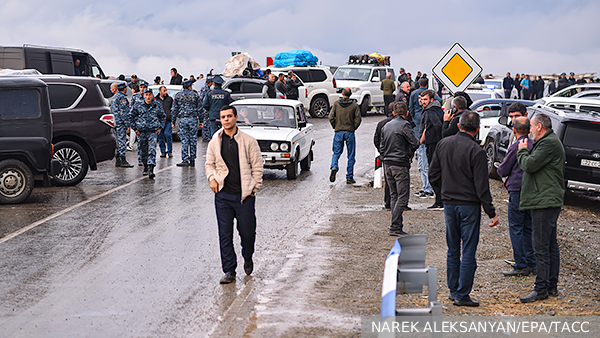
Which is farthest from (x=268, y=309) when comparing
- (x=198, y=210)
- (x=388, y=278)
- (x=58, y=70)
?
(x=58, y=70)

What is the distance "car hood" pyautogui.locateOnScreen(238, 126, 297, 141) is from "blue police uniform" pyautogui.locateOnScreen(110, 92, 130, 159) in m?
3.29

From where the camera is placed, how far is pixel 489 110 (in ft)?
69.1

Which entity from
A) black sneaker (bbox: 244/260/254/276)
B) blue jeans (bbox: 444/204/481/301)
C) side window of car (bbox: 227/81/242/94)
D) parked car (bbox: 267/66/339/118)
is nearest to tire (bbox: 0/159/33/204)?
black sneaker (bbox: 244/260/254/276)

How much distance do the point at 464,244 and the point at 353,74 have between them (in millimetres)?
28070

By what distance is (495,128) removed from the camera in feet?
55.3

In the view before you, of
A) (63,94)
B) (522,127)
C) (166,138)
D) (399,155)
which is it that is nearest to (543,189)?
(522,127)

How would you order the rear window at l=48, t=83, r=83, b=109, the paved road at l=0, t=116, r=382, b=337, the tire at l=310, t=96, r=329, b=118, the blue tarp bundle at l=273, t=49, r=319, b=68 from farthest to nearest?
1. the blue tarp bundle at l=273, t=49, r=319, b=68
2. the tire at l=310, t=96, r=329, b=118
3. the rear window at l=48, t=83, r=83, b=109
4. the paved road at l=0, t=116, r=382, b=337

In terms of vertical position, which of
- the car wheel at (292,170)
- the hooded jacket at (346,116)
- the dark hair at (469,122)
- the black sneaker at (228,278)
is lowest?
the black sneaker at (228,278)

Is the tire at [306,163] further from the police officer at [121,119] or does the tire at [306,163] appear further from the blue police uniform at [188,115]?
the police officer at [121,119]

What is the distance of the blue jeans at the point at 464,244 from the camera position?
6914mm

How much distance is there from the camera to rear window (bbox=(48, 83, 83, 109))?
50.3 feet

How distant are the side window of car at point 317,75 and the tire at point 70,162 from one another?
697 inches

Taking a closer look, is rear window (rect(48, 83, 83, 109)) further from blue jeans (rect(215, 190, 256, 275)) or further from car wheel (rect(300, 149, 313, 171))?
blue jeans (rect(215, 190, 256, 275))

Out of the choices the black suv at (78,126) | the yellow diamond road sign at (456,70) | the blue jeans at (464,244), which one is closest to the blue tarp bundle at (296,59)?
the black suv at (78,126)
